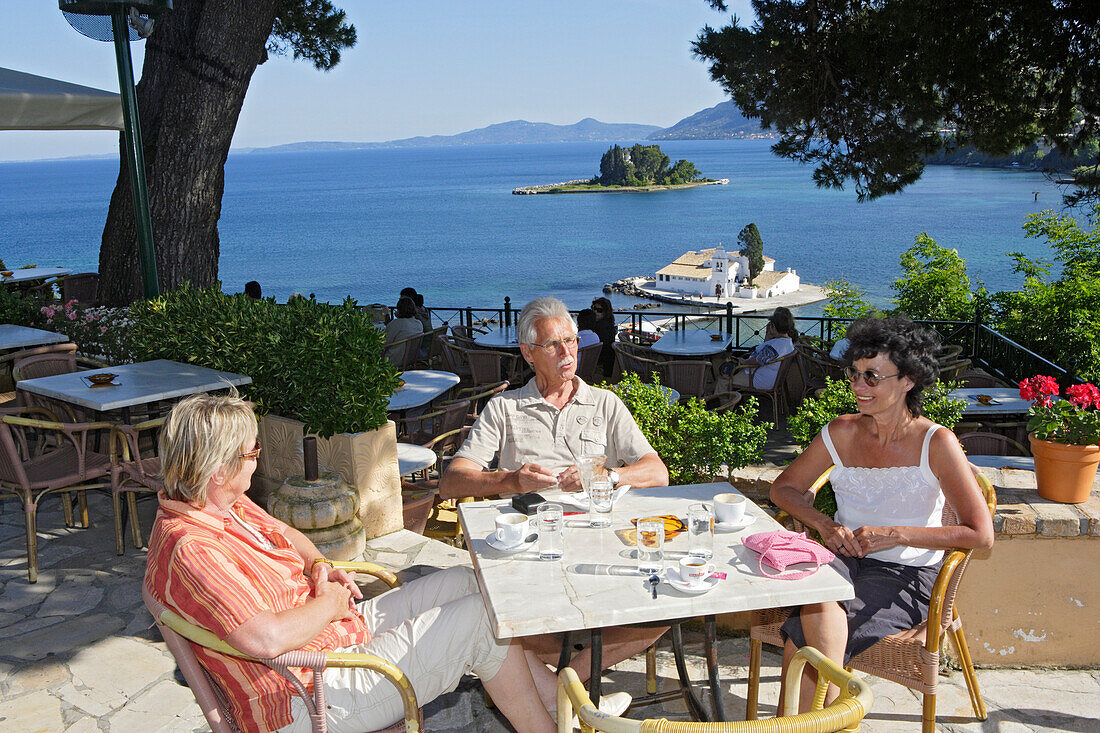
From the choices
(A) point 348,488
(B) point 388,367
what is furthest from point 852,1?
(A) point 348,488

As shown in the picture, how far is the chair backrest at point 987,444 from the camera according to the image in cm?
435

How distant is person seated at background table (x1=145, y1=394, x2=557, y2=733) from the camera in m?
1.83

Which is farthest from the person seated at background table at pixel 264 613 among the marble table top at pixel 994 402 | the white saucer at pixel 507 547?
the marble table top at pixel 994 402

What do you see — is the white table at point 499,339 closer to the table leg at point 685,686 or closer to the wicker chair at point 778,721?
the table leg at point 685,686

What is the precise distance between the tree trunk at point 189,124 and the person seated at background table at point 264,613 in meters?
5.79

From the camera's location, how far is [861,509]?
8.71 feet

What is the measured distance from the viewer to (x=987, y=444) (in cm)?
439

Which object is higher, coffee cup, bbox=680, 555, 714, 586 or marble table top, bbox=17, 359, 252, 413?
marble table top, bbox=17, 359, 252, 413

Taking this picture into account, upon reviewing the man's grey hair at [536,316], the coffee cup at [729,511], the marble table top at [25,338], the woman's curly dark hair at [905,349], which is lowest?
the coffee cup at [729,511]

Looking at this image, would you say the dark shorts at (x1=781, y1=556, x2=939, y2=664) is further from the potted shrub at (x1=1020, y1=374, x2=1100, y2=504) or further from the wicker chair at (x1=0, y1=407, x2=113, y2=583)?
the wicker chair at (x1=0, y1=407, x2=113, y2=583)

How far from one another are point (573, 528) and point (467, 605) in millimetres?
400

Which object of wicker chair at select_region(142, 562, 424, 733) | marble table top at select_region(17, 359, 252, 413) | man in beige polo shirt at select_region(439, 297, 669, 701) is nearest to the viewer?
wicker chair at select_region(142, 562, 424, 733)

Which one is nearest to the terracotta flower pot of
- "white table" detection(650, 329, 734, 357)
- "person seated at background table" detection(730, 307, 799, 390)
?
"person seated at background table" detection(730, 307, 799, 390)

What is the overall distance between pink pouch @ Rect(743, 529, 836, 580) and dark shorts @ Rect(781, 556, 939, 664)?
313 mm
